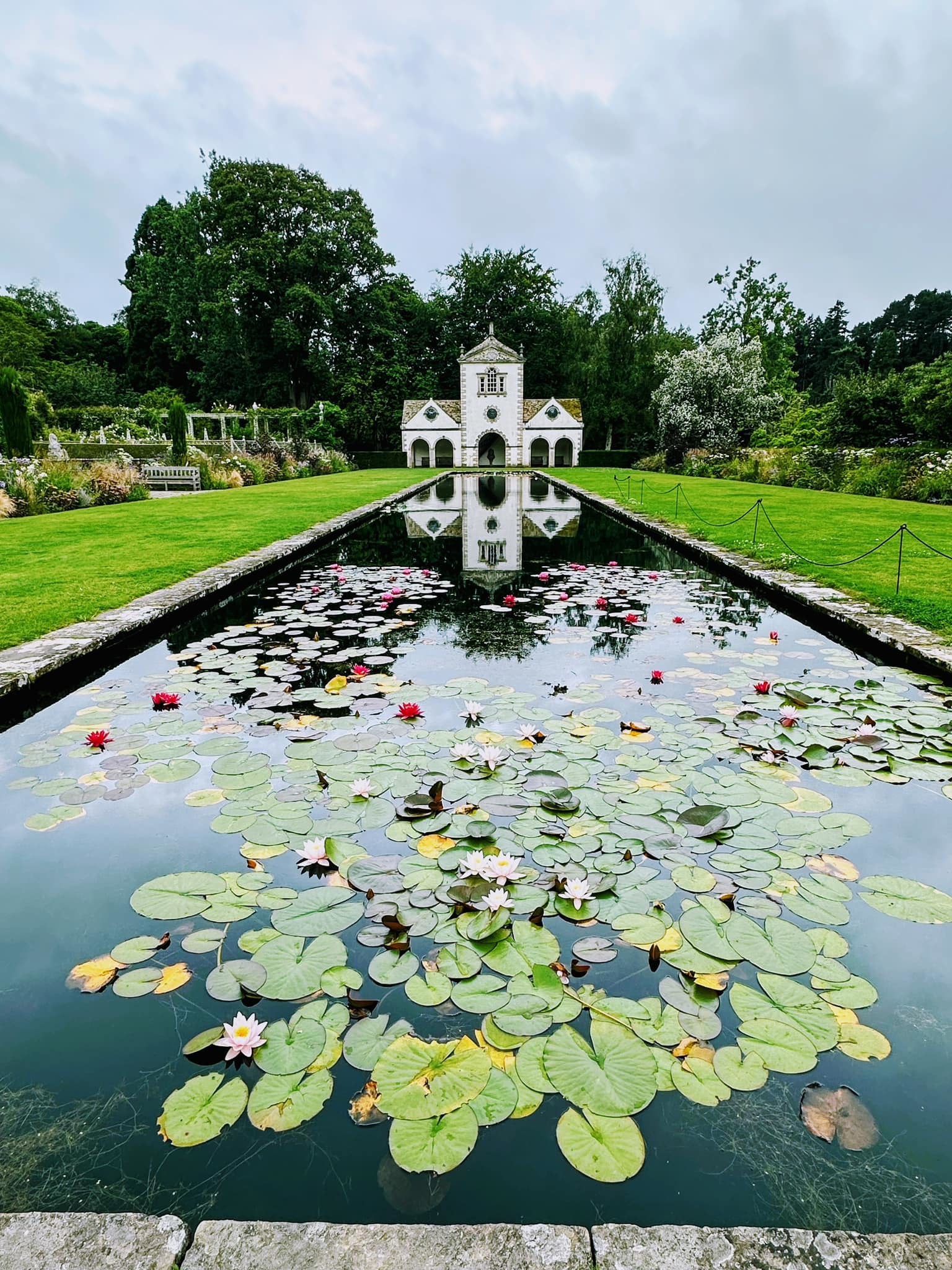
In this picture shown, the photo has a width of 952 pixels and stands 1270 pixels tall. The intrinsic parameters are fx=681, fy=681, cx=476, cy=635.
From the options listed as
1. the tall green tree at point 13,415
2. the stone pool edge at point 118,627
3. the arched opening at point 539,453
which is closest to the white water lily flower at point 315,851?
the stone pool edge at point 118,627

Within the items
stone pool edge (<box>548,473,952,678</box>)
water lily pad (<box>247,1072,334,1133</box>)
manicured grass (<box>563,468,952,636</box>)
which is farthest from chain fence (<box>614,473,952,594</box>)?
water lily pad (<box>247,1072,334,1133</box>)

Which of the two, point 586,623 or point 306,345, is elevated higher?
point 306,345

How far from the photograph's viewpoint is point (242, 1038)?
1.70 meters

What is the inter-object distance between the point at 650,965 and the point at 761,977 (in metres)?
0.32

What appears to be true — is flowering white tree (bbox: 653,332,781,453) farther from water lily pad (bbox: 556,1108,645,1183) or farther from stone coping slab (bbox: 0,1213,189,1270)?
stone coping slab (bbox: 0,1213,189,1270)

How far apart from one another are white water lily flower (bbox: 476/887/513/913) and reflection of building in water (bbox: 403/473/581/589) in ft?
18.4

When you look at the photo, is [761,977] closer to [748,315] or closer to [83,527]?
[83,527]

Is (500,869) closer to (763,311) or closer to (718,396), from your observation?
(718,396)

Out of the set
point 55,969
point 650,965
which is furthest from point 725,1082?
point 55,969

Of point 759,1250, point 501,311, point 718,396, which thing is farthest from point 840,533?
point 501,311

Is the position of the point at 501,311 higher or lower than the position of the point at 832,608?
higher

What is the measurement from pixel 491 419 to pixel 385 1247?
42793mm

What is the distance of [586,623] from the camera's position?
6.15m

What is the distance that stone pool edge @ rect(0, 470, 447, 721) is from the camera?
4270 millimetres
